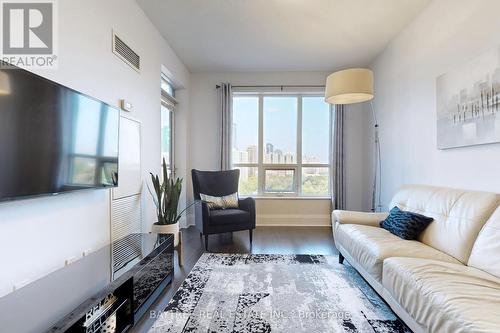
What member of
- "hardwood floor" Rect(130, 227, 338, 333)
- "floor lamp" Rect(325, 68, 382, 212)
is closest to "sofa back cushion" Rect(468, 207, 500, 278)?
"floor lamp" Rect(325, 68, 382, 212)

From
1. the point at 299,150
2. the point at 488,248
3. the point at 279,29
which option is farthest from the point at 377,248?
the point at 299,150

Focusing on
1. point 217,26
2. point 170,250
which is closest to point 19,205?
point 170,250

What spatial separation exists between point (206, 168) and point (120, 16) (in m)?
2.75

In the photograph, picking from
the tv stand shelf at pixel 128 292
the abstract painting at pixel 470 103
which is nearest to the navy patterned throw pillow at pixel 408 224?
the abstract painting at pixel 470 103

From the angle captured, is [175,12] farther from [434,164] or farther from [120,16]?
[434,164]

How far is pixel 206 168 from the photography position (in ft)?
15.6

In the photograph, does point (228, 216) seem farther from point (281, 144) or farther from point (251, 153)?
point (281, 144)

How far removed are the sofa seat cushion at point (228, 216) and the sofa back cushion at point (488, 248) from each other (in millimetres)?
2305

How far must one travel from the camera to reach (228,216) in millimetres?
3350

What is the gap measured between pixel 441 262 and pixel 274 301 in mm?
Result: 1196

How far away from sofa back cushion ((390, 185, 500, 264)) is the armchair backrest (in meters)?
2.35

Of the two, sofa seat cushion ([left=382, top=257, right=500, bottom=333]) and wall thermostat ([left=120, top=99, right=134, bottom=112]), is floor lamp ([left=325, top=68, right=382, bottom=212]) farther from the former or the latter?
wall thermostat ([left=120, top=99, right=134, bottom=112])

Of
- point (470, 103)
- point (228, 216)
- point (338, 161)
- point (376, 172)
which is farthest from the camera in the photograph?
point (338, 161)

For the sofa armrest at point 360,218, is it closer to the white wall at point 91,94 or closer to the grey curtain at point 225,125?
the white wall at point 91,94
